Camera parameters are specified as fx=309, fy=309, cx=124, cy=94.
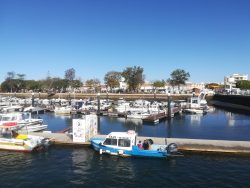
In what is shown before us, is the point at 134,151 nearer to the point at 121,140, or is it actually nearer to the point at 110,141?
the point at 121,140

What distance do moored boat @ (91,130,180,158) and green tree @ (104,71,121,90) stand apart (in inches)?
5429

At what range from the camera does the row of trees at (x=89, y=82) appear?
15838cm

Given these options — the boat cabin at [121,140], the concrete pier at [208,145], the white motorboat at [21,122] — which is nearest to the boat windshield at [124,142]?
the boat cabin at [121,140]

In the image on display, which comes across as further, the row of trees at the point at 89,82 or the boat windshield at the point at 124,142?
the row of trees at the point at 89,82

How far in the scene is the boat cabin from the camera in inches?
1140

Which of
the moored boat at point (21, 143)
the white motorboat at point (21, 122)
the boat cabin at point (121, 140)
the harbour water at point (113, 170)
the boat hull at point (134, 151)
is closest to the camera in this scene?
the harbour water at point (113, 170)

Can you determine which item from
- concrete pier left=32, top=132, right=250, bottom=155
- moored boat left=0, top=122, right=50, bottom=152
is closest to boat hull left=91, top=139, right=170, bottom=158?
concrete pier left=32, top=132, right=250, bottom=155

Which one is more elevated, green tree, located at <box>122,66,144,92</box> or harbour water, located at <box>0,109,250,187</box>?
green tree, located at <box>122,66,144,92</box>

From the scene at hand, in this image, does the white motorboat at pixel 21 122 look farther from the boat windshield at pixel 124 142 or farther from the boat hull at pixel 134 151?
the boat windshield at pixel 124 142

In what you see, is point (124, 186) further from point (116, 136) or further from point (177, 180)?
point (116, 136)

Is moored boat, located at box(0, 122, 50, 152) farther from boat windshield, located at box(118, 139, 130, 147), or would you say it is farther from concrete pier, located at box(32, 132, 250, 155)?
boat windshield, located at box(118, 139, 130, 147)

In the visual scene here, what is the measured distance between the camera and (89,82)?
19850cm

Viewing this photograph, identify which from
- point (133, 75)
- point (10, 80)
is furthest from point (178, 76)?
point (10, 80)

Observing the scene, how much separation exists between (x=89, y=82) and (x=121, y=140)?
6738 inches
